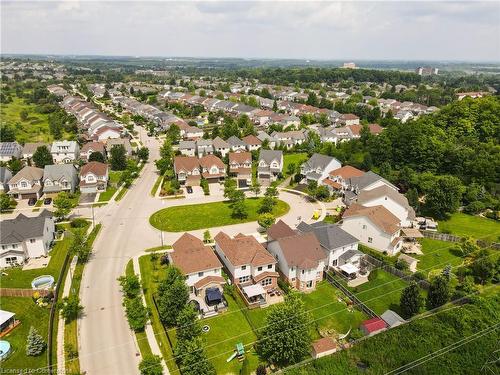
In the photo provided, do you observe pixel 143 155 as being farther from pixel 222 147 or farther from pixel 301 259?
pixel 301 259

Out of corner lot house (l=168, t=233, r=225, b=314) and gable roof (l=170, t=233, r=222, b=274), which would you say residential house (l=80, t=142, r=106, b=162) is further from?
corner lot house (l=168, t=233, r=225, b=314)

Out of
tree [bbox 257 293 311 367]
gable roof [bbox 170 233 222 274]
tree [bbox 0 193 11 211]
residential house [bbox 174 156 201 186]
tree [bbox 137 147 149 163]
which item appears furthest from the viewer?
tree [bbox 137 147 149 163]

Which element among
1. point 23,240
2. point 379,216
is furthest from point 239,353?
point 23,240

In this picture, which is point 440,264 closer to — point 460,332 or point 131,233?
point 460,332

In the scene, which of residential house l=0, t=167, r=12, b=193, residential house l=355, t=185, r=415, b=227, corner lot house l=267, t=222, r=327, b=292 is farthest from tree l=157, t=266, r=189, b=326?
residential house l=0, t=167, r=12, b=193

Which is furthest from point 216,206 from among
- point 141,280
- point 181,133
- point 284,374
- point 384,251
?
point 181,133
